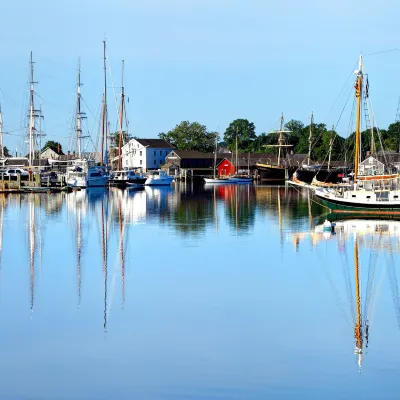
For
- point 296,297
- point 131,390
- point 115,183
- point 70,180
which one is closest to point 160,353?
point 131,390

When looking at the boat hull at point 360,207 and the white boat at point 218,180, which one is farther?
the white boat at point 218,180

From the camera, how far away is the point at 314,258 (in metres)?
38.2

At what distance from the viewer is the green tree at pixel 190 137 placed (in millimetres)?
194875

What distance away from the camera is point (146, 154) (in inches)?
6462

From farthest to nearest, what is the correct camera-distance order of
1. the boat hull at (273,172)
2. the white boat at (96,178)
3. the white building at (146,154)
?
the white building at (146,154) < the boat hull at (273,172) < the white boat at (96,178)

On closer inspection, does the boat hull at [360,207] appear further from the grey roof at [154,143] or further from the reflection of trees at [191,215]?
the grey roof at [154,143]

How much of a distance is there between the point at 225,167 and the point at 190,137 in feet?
129

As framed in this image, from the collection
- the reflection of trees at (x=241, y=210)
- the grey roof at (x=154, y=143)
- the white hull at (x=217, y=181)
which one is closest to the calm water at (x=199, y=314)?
the reflection of trees at (x=241, y=210)

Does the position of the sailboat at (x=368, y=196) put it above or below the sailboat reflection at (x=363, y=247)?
above

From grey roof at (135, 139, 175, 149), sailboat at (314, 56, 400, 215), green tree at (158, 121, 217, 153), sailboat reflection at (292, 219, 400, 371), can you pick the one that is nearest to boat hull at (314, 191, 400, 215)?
sailboat at (314, 56, 400, 215)

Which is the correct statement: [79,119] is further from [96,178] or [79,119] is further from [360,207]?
[360,207]

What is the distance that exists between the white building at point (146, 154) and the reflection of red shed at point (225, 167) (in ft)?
45.7

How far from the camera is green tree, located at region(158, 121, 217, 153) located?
194875 millimetres

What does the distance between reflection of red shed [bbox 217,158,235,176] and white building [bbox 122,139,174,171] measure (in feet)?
45.7
